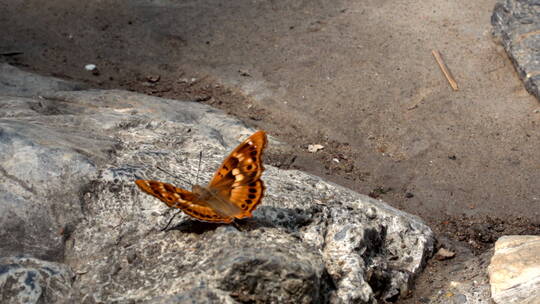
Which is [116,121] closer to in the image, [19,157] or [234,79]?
[19,157]

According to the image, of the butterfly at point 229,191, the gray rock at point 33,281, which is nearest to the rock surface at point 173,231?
the gray rock at point 33,281

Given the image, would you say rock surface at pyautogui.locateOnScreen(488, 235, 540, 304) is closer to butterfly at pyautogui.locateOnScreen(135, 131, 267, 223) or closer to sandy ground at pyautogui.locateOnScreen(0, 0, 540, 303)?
sandy ground at pyautogui.locateOnScreen(0, 0, 540, 303)

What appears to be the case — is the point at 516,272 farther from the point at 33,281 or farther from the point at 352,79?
the point at 352,79

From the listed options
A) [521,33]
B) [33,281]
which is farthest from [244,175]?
[521,33]

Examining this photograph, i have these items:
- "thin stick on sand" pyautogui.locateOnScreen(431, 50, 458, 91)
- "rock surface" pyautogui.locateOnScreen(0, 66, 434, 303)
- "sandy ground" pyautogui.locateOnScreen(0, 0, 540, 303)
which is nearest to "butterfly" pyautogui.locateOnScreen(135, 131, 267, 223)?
"rock surface" pyautogui.locateOnScreen(0, 66, 434, 303)

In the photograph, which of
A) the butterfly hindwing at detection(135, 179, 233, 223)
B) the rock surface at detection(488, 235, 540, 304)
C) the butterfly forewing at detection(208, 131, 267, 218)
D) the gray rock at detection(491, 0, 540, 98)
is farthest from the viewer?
the gray rock at detection(491, 0, 540, 98)

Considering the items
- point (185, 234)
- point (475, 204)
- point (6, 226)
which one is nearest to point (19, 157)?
point (6, 226)
